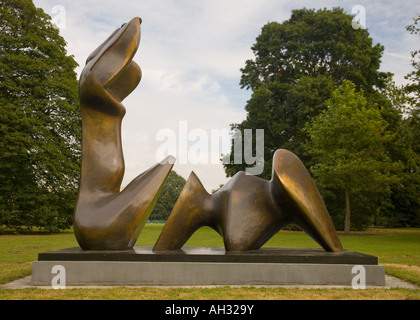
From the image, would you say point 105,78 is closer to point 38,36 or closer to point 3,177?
point 3,177

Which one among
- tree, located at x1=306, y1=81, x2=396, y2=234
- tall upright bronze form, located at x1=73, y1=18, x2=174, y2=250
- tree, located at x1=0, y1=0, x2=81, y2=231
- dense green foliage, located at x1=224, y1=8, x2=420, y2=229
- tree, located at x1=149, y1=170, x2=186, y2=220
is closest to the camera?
tall upright bronze form, located at x1=73, y1=18, x2=174, y2=250

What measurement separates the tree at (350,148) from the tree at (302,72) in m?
2.63

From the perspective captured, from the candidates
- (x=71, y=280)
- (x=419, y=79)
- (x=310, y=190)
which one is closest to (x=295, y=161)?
(x=310, y=190)

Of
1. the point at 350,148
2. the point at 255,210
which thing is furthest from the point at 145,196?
A: the point at 350,148

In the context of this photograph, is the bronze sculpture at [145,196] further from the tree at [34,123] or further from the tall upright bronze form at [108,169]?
the tree at [34,123]

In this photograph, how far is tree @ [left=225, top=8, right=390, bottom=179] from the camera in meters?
26.9

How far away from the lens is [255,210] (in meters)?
8.27

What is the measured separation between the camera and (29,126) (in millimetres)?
22922

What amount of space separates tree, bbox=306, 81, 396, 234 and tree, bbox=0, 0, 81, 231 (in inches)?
587

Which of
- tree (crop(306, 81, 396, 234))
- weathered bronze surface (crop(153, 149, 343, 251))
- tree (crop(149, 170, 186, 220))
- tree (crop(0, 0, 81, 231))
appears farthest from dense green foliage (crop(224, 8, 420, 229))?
tree (crop(149, 170, 186, 220))

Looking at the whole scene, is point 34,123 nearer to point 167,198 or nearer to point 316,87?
point 316,87

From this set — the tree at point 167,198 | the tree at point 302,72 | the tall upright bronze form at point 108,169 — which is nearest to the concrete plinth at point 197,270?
the tall upright bronze form at point 108,169

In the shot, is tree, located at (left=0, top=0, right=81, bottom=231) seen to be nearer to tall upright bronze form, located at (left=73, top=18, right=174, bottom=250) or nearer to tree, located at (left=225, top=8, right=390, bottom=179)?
tree, located at (left=225, top=8, right=390, bottom=179)

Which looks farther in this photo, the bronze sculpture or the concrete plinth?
the bronze sculpture
